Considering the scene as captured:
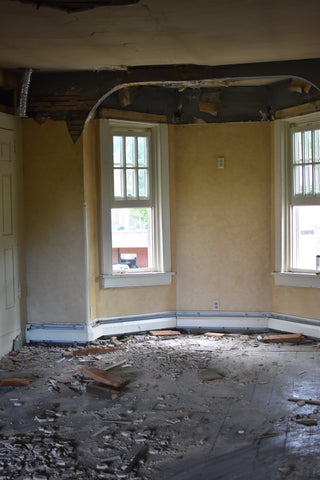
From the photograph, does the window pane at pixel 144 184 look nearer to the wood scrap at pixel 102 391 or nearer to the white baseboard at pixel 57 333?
the white baseboard at pixel 57 333

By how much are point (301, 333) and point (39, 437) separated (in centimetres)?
347

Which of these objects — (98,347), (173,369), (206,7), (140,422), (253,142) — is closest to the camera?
(206,7)

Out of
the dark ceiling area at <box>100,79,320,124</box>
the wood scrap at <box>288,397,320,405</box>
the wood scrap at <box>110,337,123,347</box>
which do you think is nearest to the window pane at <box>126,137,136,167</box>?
the dark ceiling area at <box>100,79,320,124</box>

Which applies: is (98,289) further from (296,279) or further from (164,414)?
(164,414)

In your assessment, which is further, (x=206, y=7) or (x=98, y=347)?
(x=98, y=347)

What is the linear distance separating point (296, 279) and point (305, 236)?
0.52 metres

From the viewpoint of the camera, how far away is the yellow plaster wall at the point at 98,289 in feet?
19.5

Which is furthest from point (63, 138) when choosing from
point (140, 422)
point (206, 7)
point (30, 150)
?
point (140, 422)

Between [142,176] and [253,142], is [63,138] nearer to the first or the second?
[142,176]

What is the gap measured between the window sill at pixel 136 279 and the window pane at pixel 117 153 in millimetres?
1319

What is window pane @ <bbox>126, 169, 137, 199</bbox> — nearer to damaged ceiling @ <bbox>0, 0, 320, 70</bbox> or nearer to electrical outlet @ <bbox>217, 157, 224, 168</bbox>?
electrical outlet @ <bbox>217, 157, 224, 168</bbox>

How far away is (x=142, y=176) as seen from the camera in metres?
6.33

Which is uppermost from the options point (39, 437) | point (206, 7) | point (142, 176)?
point (206, 7)

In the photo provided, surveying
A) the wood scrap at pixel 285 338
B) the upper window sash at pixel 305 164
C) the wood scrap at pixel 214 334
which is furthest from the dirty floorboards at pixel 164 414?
the upper window sash at pixel 305 164
